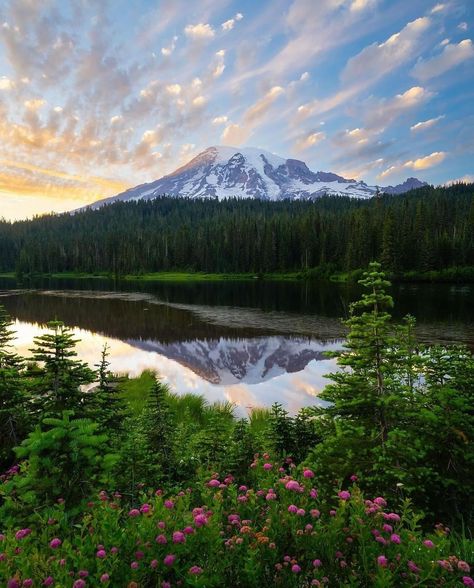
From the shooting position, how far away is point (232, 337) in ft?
→ 118

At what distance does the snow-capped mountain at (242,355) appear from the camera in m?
24.8

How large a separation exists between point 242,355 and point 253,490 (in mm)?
24327

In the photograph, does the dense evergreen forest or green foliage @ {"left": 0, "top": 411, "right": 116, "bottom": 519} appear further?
the dense evergreen forest

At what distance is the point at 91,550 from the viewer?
3572mm

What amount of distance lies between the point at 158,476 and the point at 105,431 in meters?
1.82

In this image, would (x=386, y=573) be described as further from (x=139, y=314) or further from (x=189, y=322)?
(x=139, y=314)

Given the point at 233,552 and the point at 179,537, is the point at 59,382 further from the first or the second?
the point at 233,552

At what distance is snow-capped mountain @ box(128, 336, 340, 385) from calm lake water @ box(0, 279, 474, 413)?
71 mm

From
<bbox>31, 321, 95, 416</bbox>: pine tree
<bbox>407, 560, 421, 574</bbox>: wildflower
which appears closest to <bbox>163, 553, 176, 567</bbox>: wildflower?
<bbox>407, 560, 421, 574</bbox>: wildflower

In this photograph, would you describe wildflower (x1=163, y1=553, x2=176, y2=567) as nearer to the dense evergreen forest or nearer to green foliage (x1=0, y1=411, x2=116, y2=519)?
green foliage (x1=0, y1=411, x2=116, y2=519)

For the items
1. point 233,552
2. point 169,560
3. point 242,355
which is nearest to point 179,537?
point 169,560

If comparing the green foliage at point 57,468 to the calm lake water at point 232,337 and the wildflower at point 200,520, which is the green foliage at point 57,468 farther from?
the calm lake water at point 232,337

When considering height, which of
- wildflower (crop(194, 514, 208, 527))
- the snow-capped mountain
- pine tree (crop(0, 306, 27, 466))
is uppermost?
wildflower (crop(194, 514, 208, 527))

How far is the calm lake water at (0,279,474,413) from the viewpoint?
22.6 m
